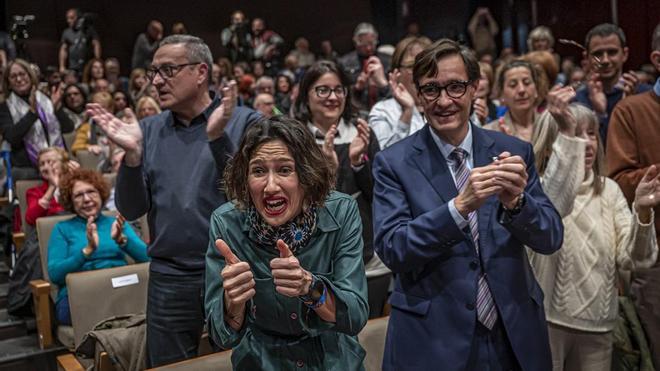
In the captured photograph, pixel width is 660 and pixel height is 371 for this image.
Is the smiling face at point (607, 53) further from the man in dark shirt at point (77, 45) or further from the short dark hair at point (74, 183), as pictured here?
the man in dark shirt at point (77, 45)

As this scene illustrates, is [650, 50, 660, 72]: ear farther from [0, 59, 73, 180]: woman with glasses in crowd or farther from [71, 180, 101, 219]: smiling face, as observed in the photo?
[0, 59, 73, 180]: woman with glasses in crowd

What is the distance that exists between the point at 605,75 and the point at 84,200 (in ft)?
8.41

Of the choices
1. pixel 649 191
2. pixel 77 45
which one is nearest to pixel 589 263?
pixel 649 191

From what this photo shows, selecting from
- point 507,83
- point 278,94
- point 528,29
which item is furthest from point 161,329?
point 528,29

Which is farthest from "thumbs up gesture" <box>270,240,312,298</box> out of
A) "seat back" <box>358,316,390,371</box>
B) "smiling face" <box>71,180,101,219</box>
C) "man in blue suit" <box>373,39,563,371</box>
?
"smiling face" <box>71,180,101,219</box>

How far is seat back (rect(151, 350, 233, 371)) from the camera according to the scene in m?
1.67

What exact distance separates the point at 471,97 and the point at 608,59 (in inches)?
72.8

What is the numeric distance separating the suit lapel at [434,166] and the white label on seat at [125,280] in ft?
5.86

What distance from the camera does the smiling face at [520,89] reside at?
2.86m

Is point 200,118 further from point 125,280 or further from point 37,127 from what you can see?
point 37,127

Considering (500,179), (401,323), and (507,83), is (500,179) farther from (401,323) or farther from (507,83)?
(507,83)

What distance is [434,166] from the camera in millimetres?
1611

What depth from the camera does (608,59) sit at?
10.5 feet

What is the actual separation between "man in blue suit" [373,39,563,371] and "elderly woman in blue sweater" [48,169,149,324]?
2012 mm
